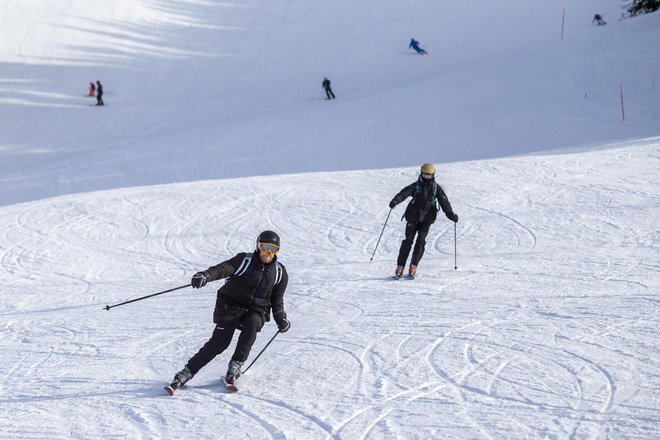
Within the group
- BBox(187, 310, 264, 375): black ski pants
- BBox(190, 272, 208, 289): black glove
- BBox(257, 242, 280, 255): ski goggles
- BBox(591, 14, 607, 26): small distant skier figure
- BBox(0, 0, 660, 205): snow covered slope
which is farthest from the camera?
BBox(591, 14, 607, 26): small distant skier figure

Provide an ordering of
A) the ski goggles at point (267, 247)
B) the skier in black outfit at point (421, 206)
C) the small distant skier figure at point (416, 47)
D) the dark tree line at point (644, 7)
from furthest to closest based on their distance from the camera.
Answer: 1. the dark tree line at point (644, 7)
2. the small distant skier figure at point (416, 47)
3. the skier in black outfit at point (421, 206)
4. the ski goggles at point (267, 247)

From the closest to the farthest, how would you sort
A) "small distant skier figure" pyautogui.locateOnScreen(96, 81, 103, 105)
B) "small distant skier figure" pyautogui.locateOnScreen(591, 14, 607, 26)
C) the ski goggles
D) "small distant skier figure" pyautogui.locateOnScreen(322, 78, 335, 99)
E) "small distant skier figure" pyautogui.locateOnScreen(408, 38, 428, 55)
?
1. the ski goggles
2. "small distant skier figure" pyautogui.locateOnScreen(322, 78, 335, 99)
3. "small distant skier figure" pyautogui.locateOnScreen(96, 81, 103, 105)
4. "small distant skier figure" pyautogui.locateOnScreen(408, 38, 428, 55)
5. "small distant skier figure" pyautogui.locateOnScreen(591, 14, 607, 26)

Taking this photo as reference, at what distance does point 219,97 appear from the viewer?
2898cm

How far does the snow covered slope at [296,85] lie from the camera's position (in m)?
21.1

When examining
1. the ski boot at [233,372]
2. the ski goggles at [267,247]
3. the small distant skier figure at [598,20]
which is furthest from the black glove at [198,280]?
the small distant skier figure at [598,20]

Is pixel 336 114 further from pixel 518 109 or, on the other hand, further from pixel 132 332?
pixel 132 332

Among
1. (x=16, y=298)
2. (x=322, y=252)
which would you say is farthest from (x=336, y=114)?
(x=16, y=298)

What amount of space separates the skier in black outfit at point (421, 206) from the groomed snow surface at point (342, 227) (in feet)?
1.60

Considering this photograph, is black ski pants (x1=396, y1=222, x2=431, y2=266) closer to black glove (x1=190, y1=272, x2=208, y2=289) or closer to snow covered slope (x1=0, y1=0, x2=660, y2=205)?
black glove (x1=190, y1=272, x2=208, y2=289)

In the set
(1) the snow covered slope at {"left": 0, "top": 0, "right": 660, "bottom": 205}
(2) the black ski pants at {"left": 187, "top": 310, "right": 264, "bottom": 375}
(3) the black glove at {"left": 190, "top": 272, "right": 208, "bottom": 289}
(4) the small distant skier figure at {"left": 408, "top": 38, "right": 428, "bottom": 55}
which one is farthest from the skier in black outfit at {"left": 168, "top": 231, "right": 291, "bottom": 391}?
(4) the small distant skier figure at {"left": 408, "top": 38, "right": 428, "bottom": 55}

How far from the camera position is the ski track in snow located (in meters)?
5.46

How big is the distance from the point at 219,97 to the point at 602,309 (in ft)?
75.6

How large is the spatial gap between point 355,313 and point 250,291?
2623 millimetres

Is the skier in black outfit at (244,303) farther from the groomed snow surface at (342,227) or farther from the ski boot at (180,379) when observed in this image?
the groomed snow surface at (342,227)
